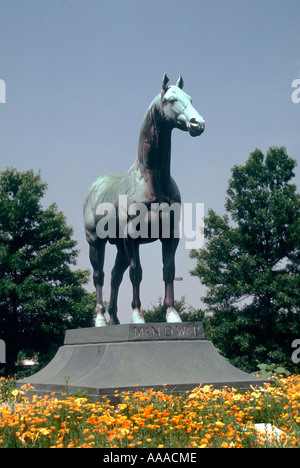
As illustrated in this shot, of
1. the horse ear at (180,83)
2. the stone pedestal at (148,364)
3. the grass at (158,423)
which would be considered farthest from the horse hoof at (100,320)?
the horse ear at (180,83)

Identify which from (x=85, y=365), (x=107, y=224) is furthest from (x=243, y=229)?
(x=85, y=365)

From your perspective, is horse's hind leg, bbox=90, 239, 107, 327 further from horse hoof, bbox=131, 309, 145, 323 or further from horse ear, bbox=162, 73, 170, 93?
horse ear, bbox=162, 73, 170, 93

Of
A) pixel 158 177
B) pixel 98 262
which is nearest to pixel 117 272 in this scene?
pixel 98 262

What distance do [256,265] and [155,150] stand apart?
15.6 meters

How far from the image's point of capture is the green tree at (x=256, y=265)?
2284 cm

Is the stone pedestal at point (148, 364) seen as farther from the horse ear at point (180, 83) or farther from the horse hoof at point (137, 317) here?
the horse ear at point (180, 83)

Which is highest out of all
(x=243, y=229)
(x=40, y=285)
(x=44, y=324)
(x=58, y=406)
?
(x=243, y=229)

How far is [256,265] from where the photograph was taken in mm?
24312

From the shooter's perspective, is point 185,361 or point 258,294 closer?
point 185,361

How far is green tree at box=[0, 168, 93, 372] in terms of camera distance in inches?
979

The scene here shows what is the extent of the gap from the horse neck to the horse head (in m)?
0.30

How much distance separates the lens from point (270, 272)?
23.5m
